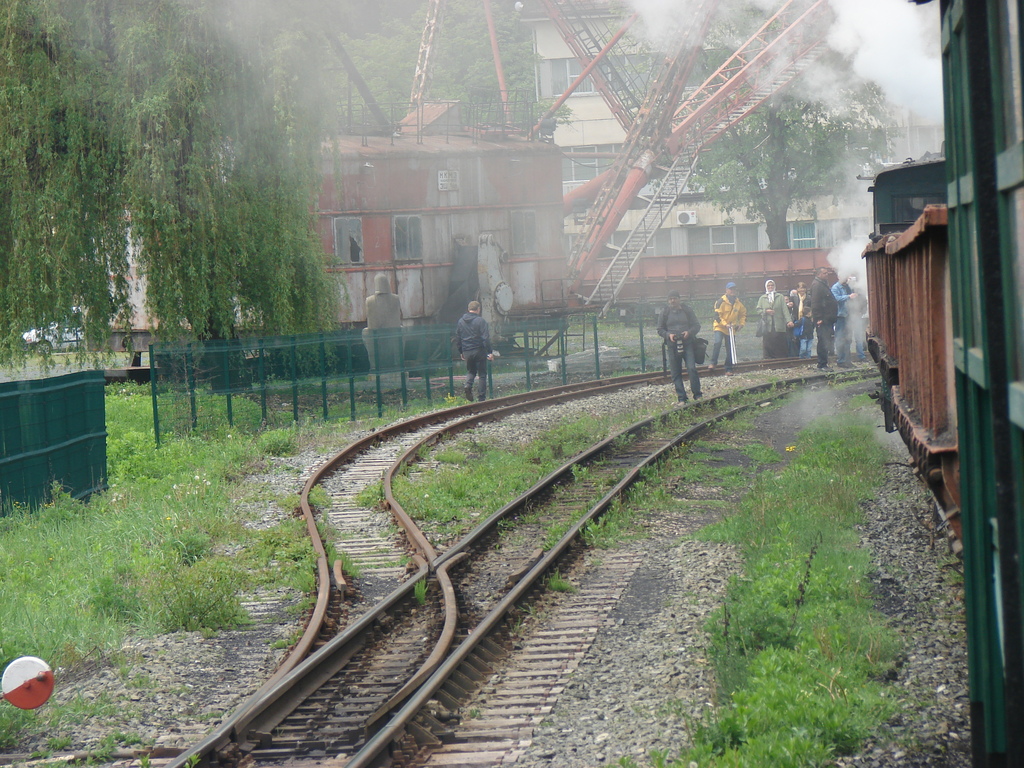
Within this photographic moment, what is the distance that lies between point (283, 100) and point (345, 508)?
983 cm

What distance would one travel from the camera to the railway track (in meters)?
5.67

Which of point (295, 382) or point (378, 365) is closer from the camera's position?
point (295, 382)

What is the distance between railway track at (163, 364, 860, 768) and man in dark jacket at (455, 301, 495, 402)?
780 centimetres

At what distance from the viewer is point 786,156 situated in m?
42.9

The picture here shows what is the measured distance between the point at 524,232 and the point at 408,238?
3.82m

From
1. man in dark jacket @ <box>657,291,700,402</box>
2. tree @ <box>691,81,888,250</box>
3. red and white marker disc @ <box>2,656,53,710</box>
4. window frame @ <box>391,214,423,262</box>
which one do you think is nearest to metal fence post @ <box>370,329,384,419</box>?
man in dark jacket @ <box>657,291,700,402</box>

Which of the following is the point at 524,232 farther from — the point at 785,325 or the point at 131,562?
the point at 131,562

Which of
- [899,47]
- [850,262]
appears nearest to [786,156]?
[850,262]

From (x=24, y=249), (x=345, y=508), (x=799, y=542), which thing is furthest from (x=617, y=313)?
(x=799, y=542)

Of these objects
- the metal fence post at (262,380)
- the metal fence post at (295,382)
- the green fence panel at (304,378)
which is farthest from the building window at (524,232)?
the metal fence post at (262,380)

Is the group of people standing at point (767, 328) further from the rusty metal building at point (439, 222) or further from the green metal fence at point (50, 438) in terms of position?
the green metal fence at point (50, 438)

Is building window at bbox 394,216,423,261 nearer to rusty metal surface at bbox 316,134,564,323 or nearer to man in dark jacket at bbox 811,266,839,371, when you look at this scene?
rusty metal surface at bbox 316,134,564,323

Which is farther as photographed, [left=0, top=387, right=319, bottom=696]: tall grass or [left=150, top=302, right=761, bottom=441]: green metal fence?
[left=150, top=302, right=761, bottom=441]: green metal fence

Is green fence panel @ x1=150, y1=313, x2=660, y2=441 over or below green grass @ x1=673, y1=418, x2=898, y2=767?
over
